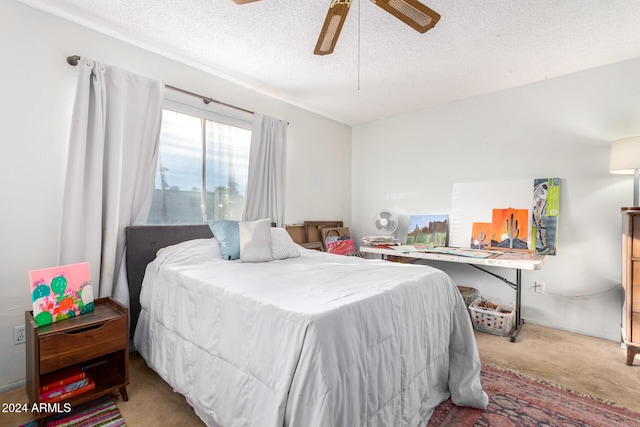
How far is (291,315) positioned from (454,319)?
1156mm

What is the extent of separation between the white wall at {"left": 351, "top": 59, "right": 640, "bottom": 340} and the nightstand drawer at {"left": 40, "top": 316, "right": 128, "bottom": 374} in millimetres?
3288

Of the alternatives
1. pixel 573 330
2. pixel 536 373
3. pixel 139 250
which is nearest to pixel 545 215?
pixel 573 330

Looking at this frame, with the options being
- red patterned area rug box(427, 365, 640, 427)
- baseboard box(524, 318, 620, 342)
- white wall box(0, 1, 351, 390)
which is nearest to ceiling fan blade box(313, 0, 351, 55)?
white wall box(0, 1, 351, 390)

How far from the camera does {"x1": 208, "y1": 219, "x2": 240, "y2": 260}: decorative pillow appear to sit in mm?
2373

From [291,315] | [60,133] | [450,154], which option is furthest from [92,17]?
[450,154]

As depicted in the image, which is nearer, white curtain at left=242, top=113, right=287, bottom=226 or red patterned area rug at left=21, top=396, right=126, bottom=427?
red patterned area rug at left=21, top=396, right=126, bottom=427

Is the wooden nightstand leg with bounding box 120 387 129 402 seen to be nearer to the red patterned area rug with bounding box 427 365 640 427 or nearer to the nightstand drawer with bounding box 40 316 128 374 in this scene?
the nightstand drawer with bounding box 40 316 128 374

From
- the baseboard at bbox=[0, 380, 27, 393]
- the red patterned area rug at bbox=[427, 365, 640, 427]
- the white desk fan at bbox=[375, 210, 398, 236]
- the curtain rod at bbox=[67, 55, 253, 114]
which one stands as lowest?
the baseboard at bbox=[0, 380, 27, 393]

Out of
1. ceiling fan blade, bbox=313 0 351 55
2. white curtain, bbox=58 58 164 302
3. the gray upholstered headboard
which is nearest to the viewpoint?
ceiling fan blade, bbox=313 0 351 55

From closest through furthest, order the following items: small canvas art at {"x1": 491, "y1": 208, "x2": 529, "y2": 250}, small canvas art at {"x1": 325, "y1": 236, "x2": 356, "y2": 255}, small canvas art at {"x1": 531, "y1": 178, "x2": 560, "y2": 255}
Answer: small canvas art at {"x1": 531, "y1": 178, "x2": 560, "y2": 255} → small canvas art at {"x1": 491, "y1": 208, "x2": 529, "y2": 250} → small canvas art at {"x1": 325, "y1": 236, "x2": 356, "y2": 255}

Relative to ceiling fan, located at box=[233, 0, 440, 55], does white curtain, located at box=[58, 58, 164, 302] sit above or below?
below

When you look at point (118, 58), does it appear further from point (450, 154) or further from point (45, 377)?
point (450, 154)

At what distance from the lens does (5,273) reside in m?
1.89

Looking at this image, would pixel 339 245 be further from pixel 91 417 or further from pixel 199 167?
pixel 91 417
